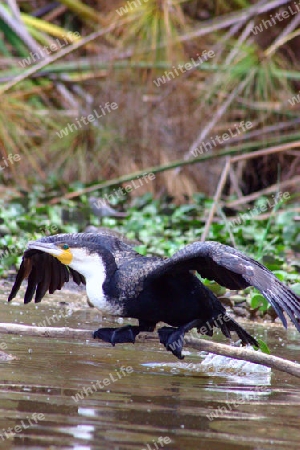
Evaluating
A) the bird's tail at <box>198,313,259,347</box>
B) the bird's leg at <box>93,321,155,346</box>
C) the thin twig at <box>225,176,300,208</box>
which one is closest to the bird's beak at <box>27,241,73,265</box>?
the bird's leg at <box>93,321,155,346</box>

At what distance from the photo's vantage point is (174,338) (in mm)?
4207

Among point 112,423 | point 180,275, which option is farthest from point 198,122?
point 112,423

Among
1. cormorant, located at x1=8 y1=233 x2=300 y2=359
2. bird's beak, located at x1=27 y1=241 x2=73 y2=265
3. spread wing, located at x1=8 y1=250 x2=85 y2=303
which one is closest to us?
cormorant, located at x1=8 y1=233 x2=300 y2=359

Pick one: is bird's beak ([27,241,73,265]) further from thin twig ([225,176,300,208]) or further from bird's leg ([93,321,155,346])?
thin twig ([225,176,300,208])

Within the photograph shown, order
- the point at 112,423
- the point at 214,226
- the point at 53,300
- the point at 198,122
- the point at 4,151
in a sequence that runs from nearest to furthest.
Result: the point at 112,423
the point at 53,300
the point at 214,226
the point at 4,151
the point at 198,122

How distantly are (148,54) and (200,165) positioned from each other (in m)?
1.53

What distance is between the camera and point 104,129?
412 inches

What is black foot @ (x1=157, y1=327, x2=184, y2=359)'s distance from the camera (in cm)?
418

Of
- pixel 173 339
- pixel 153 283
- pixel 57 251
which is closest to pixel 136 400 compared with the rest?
pixel 173 339

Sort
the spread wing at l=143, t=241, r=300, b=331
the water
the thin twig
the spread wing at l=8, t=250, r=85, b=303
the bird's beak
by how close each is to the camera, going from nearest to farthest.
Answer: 1. the water
2. the spread wing at l=143, t=241, r=300, b=331
3. the bird's beak
4. the spread wing at l=8, t=250, r=85, b=303
5. the thin twig

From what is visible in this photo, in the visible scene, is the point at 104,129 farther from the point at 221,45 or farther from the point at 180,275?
the point at 180,275

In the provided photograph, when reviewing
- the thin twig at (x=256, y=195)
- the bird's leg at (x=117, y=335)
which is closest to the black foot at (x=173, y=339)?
the bird's leg at (x=117, y=335)

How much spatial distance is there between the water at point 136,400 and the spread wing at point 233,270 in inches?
19.6

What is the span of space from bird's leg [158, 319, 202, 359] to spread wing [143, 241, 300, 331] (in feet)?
0.94
